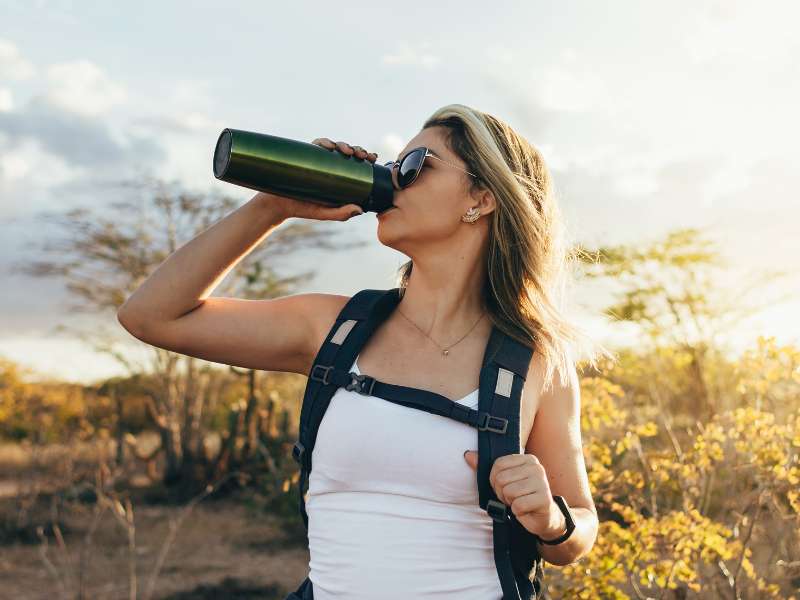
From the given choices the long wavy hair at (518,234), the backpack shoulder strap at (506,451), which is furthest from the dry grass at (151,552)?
the backpack shoulder strap at (506,451)

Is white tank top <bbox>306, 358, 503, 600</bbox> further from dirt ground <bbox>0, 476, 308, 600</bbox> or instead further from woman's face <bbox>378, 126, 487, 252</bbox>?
dirt ground <bbox>0, 476, 308, 600</bbox>

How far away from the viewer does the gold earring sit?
2.16m

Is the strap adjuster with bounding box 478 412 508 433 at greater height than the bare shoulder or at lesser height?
lesser

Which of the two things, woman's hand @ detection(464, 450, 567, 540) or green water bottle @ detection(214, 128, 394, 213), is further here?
green water bottle @ detection(214, 128, 394, 213)

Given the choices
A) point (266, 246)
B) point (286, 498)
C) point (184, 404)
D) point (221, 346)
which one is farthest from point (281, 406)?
point (221, 346)

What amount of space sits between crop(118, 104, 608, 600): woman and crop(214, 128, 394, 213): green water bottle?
0.04 metres

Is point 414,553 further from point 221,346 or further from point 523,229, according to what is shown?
point 523,229

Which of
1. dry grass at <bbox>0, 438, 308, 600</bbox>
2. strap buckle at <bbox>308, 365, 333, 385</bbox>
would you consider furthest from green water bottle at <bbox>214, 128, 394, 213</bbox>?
dry grass at <bbox>0, 438, 308, 600</bbox>

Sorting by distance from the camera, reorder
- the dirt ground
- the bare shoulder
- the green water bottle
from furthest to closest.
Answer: the dirt ground, the bare shoulder, the green water bottle

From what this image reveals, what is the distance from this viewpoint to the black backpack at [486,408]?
177cm

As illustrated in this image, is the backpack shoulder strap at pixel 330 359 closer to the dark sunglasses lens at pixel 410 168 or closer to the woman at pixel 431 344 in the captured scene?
the woman at pixel 431 344

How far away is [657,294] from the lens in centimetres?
1159

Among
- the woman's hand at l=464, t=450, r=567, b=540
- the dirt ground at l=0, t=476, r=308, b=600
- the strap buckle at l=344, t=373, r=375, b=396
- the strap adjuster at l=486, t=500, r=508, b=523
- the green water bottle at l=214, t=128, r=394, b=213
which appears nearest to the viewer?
the woman's hand at l=464, t=450, r=567, b=540

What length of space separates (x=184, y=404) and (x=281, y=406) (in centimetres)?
169
